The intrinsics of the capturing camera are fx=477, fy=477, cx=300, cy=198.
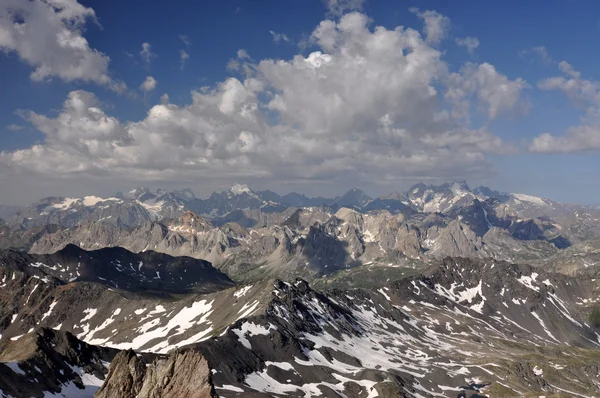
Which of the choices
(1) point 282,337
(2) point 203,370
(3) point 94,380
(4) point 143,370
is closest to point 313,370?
(1) point 282,337

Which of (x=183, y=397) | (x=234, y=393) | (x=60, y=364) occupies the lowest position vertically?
(x=234, y=393)

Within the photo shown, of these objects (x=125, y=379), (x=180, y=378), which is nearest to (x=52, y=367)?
(x=125, y=379)

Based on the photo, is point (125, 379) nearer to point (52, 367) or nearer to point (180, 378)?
point (180, 378)

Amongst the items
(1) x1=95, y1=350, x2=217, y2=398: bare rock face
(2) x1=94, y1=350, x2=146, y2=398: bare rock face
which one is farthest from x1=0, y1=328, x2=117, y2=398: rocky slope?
(1) x1=95, y1=350, x2=217, y2=398: bare rock face

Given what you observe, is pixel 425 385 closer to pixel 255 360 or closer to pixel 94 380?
pixel 255 360

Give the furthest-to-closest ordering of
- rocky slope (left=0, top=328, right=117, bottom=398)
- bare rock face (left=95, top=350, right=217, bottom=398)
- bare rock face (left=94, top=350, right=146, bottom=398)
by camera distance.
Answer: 1. rocky slope (left=0, top=328, right=117, bottom=398)
2. bare rock face (left=94, top=350, right=146, bottom=398)
3. bare rock face (left=95, top=350, right=217, bottom=398)

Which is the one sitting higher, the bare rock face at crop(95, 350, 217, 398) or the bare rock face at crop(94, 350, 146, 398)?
the bare rock face at crop(95, 350, 217, 398)

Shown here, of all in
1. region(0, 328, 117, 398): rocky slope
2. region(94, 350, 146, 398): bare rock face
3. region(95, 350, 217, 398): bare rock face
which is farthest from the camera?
region(0, 328, 117, 398): rocky slope

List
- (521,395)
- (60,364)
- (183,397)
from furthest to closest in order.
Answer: (521,395), (60,364), (183,397)

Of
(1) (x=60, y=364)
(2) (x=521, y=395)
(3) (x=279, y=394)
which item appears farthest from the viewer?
(2) (x=521, y=395)

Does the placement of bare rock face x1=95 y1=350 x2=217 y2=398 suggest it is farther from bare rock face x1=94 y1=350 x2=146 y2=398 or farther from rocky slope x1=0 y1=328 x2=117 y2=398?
rocky slope x1=0 y1=328 x2=117 y2=398

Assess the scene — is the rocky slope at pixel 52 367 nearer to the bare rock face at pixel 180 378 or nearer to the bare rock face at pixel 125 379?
the bare rock face at pixel 125 379
